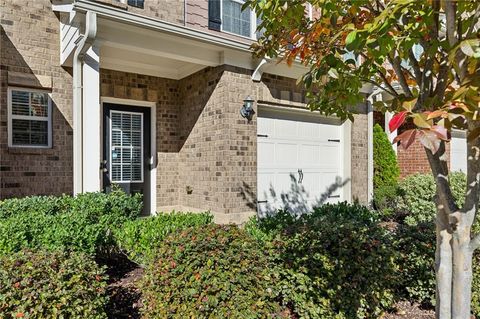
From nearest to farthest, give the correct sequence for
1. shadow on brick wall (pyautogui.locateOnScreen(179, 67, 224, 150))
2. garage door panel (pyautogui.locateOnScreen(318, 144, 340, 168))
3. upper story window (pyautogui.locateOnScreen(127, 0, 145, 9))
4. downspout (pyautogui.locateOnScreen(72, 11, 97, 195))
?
downspout (pyautogui.locateOnScreen(72, 11, 97, 195))
upper story window (pyautogui.locateOnScreen(127, 0, 145, 9))
shadow on brick wall (pyautogui.locateOnScreen(179, 67, 224, 150))
garage door panel (pyautogui.locateOnScreen(318, 144, 340, 168))

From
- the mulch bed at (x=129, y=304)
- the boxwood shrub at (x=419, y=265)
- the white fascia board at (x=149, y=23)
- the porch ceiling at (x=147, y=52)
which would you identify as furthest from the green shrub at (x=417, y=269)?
the porch ceiling at (x=147, y=52)

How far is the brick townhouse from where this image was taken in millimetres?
5203

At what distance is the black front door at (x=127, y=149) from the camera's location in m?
6.60

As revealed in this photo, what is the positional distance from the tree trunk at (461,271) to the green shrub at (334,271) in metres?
1.01

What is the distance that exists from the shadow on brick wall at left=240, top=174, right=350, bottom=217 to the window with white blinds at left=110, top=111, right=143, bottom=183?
2.30 m

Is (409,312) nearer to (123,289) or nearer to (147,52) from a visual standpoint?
(123,289)

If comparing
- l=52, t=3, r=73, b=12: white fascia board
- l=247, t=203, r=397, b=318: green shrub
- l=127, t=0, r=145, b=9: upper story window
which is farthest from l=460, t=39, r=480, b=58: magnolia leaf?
l=127, t=0, r=145, b=9: upper story window

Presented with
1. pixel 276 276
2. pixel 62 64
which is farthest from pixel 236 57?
pixel 276 276

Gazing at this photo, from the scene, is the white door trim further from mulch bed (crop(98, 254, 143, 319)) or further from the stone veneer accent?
mulch bed (crop(98, 254, 143, 319))

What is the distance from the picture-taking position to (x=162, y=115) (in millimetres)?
7164

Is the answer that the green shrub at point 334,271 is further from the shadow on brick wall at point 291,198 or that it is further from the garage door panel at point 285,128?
the garage door panel at point 285,128

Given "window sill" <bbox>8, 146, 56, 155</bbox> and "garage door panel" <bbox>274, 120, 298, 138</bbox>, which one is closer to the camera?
"window sill" <bbox>8, 146, 56, 155</bbox>

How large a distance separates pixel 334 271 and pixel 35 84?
536 cm

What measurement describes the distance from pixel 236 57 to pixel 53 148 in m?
3.56
